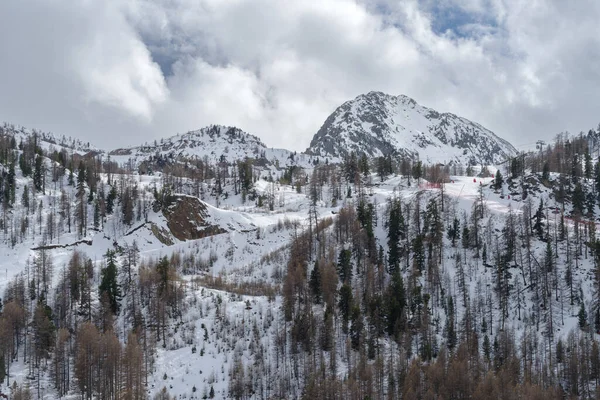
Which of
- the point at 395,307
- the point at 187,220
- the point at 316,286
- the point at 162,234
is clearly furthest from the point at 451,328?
the point at 187,220

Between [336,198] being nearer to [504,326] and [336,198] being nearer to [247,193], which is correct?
[247,193]

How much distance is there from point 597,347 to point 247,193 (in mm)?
129023

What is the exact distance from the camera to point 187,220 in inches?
5714

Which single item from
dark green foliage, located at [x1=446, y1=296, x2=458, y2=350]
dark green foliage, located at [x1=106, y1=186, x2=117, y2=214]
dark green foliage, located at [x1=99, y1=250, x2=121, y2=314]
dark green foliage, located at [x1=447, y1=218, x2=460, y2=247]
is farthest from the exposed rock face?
dark green foliage, located at [x1=446, y1=296, x2=458, y2=350]

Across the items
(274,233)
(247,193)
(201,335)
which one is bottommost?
(201,335)

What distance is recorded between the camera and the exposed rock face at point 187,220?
142 metres

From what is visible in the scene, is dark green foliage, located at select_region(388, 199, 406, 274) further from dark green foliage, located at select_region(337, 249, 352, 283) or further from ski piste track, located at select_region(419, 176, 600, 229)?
ski piste track, located at select_region(419, 176, 600, 229)

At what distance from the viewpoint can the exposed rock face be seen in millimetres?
142375

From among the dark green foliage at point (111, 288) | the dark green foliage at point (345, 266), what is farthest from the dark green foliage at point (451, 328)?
the dark green foliage at point (111, 288)

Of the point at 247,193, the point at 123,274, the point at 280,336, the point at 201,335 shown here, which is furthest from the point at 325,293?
the point at 247,193

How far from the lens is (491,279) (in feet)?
342

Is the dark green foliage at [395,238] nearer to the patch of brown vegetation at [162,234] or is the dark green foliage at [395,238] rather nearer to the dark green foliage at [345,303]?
the dark green foliage at [345,303]

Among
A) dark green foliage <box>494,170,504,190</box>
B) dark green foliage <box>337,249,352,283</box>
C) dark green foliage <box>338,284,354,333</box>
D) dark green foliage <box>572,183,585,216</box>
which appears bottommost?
dark green foliage <box>338,284,354,333</box>

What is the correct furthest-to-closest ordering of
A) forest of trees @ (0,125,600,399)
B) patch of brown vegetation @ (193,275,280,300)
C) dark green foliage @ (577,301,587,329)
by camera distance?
patch of brown vegetation @ (193,275,280,300) < dark green foliage @ (577,301,587,329) < forest of trees @ (0,125,600,399)
